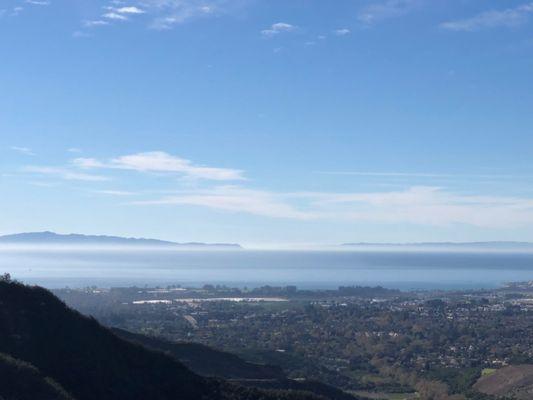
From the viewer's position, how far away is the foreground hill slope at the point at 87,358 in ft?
80.4

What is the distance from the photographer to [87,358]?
84.3 ft

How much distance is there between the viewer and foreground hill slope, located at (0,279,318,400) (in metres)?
24.5

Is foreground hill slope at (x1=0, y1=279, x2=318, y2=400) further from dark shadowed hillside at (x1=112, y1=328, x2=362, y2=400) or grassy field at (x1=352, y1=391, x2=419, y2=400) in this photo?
grassy field at (x1=352, y1=391, x2=419, y2=400)

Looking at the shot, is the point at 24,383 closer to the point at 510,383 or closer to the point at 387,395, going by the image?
the point at 387,395

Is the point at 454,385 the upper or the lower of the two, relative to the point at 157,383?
lower

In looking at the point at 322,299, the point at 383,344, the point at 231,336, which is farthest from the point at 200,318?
the point at 322,299

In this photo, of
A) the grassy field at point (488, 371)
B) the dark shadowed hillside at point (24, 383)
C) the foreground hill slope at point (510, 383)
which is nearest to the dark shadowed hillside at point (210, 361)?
the dark shadowed hillside at point (24, 383)

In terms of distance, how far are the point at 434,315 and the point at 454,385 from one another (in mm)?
39539

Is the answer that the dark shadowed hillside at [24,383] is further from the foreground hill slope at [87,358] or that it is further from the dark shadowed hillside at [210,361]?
the dark shadowed hillside at [210,361]

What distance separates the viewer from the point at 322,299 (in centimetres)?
11325

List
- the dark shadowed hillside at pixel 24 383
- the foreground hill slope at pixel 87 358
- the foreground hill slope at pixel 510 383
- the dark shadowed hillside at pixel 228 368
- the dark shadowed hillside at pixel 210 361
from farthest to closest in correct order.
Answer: the foreground hill slope at pixel 510 383, the dark shadowed hillside at pixel 210 361, the dark shadowed hillside at pixel 228 368, the foreground hill slope at pixel 87 358, the dark shadowed hillside at pixel 24 383

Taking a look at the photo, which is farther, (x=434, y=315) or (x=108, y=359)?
(x=434, y=315)

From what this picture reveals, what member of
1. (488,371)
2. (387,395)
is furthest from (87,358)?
(488,371)

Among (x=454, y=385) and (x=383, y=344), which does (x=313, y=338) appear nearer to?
(x=383, y=344)
